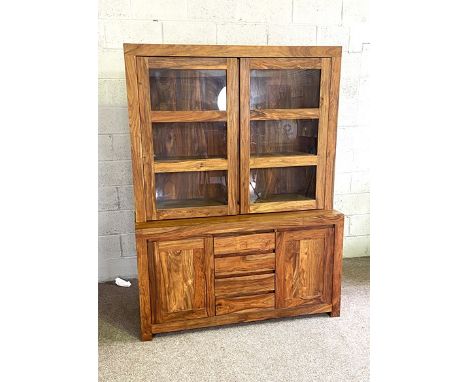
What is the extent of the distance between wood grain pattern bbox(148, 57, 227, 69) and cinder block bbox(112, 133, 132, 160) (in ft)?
2.35

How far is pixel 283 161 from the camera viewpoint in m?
2.01

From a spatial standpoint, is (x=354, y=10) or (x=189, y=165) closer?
(x=189, y=165)

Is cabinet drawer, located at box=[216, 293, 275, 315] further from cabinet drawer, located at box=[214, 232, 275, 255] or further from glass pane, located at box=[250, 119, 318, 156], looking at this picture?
glass pane, located at box=[250, 119, 318, 156]

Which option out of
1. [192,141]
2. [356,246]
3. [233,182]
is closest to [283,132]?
[233,182]

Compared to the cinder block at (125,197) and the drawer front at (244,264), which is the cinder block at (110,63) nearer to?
the cinder block at (125,197)

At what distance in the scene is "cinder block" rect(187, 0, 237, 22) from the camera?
2.29 meters

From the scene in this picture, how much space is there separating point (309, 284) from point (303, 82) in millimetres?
1037

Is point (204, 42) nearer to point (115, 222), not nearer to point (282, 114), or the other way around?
point (282, 114)

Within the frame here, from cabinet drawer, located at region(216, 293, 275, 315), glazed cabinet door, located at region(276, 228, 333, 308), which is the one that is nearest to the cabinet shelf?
glazed cabinet door, located at region(276, 228, 333, 308)

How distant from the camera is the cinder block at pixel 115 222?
2.45m

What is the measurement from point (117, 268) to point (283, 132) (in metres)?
1.37

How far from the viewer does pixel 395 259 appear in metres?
0.41
